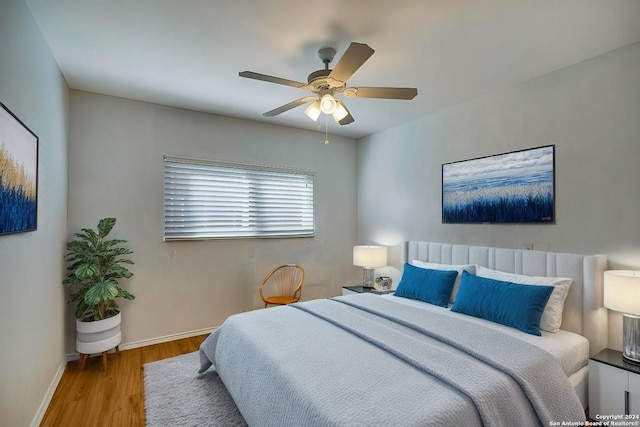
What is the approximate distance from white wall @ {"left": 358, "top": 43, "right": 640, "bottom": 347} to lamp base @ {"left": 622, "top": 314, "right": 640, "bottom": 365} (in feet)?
0.76

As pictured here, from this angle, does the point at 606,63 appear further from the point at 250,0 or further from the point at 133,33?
the point at 133,33

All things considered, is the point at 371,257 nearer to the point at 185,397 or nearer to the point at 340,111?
the point at 340,111

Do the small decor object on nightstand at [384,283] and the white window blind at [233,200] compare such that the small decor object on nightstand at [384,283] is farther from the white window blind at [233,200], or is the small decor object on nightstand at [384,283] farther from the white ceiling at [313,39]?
the white ceiling at [313,39]

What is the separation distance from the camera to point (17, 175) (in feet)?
5.80

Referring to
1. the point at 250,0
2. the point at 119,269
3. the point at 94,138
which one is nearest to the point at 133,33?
the point at 250,0

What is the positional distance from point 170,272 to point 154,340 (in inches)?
29.1

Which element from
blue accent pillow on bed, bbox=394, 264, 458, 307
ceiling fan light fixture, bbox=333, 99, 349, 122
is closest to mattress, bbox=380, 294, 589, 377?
blue accent pillow on bed, bbox=394, 264, 458, 307

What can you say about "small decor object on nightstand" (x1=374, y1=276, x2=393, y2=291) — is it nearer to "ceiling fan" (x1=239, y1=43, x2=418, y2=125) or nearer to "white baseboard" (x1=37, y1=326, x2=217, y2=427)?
"white baseboard" (x1=37, y1=326, x2=217, y2=427)

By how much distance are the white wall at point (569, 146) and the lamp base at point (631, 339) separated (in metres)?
0.23

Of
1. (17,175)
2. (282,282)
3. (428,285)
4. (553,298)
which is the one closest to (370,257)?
(428,285)

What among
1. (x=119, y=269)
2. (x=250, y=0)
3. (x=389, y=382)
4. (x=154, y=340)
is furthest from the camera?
(x=154, y=340)

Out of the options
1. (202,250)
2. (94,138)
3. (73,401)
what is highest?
(94,138)

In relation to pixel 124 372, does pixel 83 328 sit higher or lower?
higher

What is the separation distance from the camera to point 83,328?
2836mm
